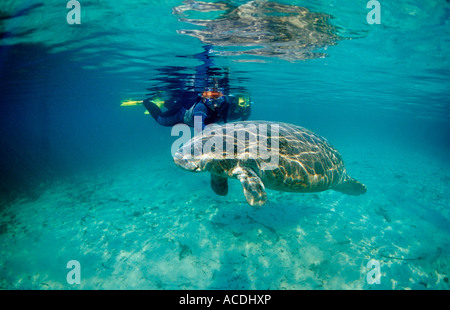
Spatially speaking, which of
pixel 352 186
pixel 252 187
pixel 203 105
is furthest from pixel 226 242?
pixel 203 105

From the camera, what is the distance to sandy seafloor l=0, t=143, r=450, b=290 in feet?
18.1

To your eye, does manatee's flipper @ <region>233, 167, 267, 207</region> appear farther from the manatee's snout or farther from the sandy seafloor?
the sandy seafloor

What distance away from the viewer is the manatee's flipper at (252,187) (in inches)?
181

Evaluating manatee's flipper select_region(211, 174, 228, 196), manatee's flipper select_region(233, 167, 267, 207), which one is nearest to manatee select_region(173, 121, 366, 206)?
manatee's flipper select_region(233, 167, 267, 207)

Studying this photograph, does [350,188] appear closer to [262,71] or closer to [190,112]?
[190,112]

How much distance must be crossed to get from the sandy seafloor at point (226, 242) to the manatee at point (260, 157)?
80.9 inches

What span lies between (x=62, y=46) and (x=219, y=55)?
7.42 m

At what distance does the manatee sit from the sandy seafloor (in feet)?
6.74

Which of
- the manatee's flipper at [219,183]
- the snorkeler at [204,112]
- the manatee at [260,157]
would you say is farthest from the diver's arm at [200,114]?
the manatee's flipper at [219,183]

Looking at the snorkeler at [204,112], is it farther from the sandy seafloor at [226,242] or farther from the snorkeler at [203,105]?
the sandy seafloor at [226,242]

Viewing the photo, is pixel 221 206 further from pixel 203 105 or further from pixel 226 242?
pixel 203 105

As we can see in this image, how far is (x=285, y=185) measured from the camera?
5648 mm

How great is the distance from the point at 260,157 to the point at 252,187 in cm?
88

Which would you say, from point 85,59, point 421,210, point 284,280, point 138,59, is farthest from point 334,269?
point 85,59
